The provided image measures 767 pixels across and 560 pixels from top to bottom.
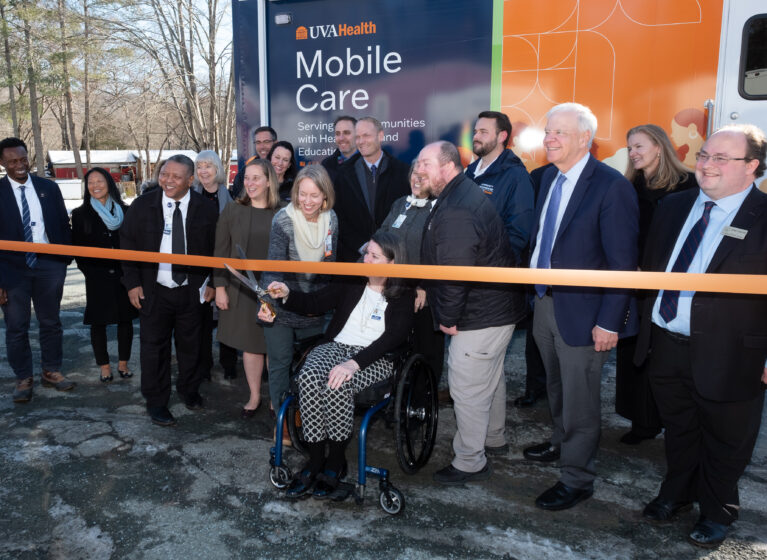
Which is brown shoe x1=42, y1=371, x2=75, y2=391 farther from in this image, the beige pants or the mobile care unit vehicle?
the beige pants

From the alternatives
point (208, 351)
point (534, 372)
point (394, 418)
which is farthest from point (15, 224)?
point (534, 372)

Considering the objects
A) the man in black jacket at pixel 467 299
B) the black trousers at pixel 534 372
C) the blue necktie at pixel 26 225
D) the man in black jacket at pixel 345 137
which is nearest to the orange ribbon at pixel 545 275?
the man in black jacket at pixel 467 299

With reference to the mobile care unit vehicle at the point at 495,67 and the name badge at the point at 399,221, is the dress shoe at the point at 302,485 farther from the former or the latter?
the mobile care unit vehicle at the point at 495,67

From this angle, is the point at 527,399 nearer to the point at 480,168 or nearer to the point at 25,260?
the point at 480,168

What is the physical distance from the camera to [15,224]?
14.7 ft

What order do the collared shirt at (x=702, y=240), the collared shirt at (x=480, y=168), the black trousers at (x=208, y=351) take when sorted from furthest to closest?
the black trousers at (x=208, y=351)
the collared shirt at (x=480, y=168)
the collared shirt at (x=702, y=240)

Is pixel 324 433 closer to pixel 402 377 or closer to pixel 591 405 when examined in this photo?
pixel 402 377

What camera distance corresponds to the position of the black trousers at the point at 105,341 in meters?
4.94

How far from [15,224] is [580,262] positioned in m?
4.06

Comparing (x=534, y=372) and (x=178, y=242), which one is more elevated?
(x=178, y=242)

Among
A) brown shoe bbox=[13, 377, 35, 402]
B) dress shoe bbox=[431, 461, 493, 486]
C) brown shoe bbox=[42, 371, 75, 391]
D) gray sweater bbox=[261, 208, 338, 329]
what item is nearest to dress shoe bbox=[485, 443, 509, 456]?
dress shoe bbox=[431, 461, 493, 486]

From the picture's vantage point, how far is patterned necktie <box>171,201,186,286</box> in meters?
4.07

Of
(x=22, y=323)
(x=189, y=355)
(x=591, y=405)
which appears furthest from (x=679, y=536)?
(x=22, y=323)

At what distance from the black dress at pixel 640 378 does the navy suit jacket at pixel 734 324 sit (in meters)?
0.94
